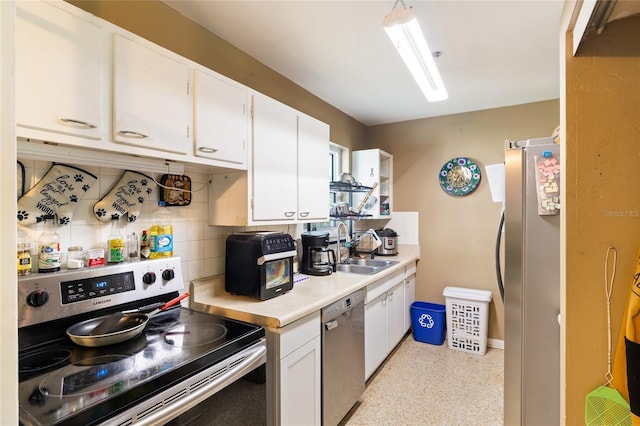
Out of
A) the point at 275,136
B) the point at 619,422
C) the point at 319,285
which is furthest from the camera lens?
the point at 319,285

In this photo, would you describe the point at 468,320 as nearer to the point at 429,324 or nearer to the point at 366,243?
the point at 429,324

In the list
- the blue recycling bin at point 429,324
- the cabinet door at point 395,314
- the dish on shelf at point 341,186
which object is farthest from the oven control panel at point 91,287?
the blue recycling bin at point 429,324

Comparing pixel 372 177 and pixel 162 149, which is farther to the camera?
pixel 372 177

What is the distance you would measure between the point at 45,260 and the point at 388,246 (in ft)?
9.86

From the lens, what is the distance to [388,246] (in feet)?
11.8

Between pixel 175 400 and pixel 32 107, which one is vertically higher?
pixel 32 107

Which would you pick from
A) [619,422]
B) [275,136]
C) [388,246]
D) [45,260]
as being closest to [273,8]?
[275,136]

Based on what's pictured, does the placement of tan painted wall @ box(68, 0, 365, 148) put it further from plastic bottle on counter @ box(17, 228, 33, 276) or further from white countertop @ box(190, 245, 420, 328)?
white countertop @ box(190, 245, 420, 328)

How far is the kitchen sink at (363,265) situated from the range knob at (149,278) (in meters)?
1.83

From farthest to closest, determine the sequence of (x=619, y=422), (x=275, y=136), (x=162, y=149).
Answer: (x=275, y=136), (x=162, y=149), (x=619, y=422)

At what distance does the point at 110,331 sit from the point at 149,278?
1.07 ft

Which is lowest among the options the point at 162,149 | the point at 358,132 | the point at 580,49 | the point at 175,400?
the point at 175,400

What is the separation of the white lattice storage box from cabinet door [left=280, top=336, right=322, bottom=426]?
2.01 metres

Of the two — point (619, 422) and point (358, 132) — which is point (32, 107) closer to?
point (619, 422)
